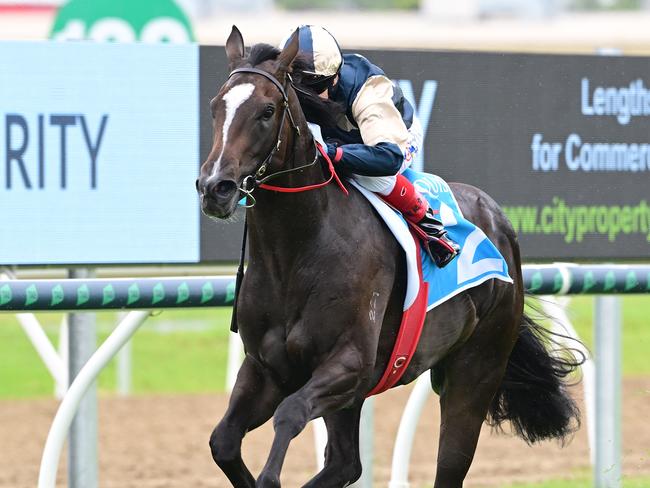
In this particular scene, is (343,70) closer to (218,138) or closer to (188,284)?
(218,138)

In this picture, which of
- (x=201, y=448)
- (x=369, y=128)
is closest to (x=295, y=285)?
(x=369, y=128)

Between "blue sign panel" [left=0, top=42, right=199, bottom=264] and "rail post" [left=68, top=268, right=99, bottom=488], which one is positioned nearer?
"blue sign panel" [left=0, top=42, right=199, bottom=264]

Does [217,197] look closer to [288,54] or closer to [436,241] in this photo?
[288,54]

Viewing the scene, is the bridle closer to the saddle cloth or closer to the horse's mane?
the horse's mane

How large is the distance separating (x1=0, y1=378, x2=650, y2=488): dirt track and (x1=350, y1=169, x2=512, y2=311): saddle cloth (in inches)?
65.8

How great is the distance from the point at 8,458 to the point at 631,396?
14.1 feet

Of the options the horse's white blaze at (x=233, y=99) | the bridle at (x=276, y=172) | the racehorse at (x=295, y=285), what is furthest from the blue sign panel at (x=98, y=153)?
the horse's white blaze at (x=233, y=99)

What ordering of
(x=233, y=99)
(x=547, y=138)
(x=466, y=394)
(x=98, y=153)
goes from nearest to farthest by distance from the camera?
1. (x=233, y=99)
2. (x=466, y=394)
3. (x=98, y=153)
4. (x=547, y=138)

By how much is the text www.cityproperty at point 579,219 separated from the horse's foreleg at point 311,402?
196 centimetres

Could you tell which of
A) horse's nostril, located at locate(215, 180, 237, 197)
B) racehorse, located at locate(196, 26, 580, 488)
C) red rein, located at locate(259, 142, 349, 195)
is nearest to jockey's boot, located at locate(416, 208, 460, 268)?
racehorse, located at locate(196, 26, 580, 488)

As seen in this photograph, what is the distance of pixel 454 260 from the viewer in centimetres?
458

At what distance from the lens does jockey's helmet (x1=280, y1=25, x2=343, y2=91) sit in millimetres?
4105

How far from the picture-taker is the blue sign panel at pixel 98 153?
504cm

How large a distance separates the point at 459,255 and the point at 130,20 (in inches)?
173
